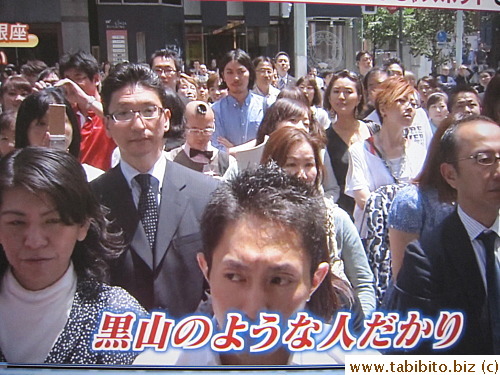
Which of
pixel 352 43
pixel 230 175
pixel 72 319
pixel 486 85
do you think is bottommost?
pixel 72 319

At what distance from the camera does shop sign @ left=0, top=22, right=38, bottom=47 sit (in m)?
1.71

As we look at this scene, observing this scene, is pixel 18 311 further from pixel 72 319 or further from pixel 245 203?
pixel 245 203

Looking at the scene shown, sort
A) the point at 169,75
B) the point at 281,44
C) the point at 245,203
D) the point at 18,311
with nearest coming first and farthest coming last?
1. the point at 245,203
2. the point at 18,311
3. the point at 281,44
4. the point at 169,75

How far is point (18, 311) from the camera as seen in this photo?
5.22 ft

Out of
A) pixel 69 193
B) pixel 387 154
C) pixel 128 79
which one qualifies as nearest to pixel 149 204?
pixel 69 193

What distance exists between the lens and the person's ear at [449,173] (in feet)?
5.37

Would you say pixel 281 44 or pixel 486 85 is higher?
pixel 281 44

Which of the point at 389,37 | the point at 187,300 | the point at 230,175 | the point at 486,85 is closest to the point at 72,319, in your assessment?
the point at 187,300

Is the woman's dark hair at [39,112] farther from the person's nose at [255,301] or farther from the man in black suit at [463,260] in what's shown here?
the man in black suit at [463,260]

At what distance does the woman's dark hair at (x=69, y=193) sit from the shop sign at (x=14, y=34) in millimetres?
352

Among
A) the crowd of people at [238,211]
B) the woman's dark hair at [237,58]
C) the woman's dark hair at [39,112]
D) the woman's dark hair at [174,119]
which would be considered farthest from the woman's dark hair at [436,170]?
the woman's dark hair at [39,112]

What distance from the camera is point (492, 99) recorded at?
1736mm

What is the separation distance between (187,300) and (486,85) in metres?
1.10

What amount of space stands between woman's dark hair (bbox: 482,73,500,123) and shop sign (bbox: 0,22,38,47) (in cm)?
135
